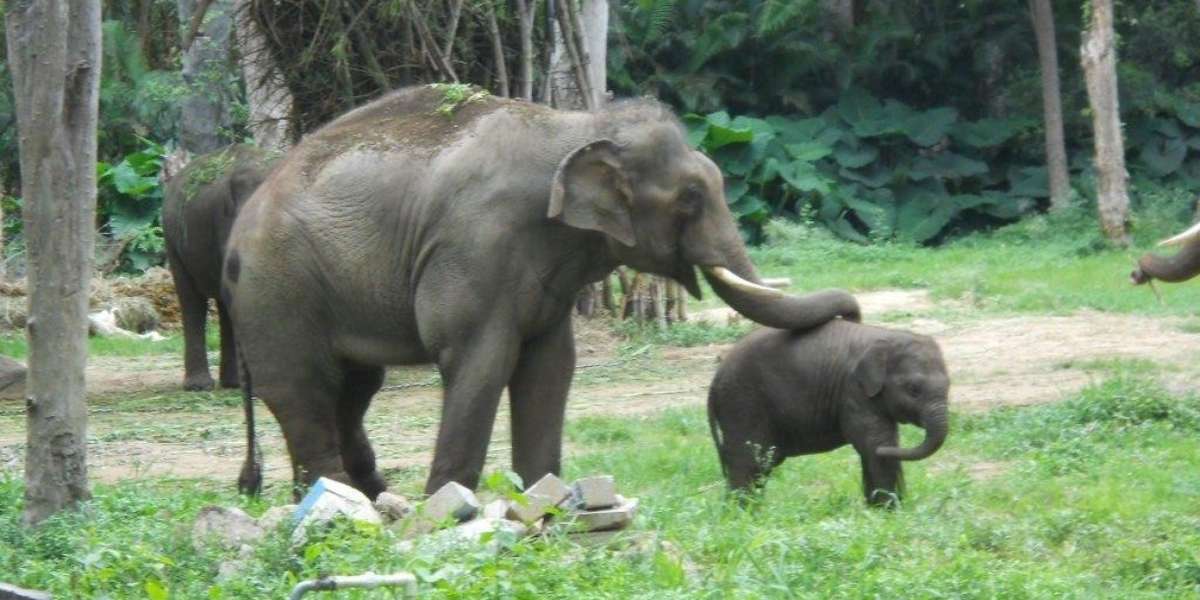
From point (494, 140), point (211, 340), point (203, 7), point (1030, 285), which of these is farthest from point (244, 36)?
point (1030, 285)

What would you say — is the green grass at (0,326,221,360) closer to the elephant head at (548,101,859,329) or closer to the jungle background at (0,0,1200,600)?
the jungle background at (0,0,1200,600)

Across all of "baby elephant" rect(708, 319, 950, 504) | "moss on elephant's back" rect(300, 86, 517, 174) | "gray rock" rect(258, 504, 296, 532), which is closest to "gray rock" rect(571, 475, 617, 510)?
"gray rock" rect(258, 504, 296, 532)

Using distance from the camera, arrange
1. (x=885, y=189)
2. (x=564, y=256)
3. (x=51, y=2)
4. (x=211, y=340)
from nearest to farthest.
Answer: (x=51, y=2) → (x=564, y=256) → (x=211, y=340) → (x=885, y=189)

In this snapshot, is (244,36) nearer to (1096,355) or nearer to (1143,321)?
(1096,355)

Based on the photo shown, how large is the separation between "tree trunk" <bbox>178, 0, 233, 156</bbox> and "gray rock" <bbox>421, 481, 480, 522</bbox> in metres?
6.72

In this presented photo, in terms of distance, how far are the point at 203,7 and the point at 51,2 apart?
527 centimetres

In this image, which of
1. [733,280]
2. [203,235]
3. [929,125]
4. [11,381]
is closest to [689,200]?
[733,280]

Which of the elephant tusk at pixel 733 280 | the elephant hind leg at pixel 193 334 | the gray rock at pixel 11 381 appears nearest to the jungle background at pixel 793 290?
the elephant hind leg at pixel 193 334

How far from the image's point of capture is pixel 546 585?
5.93m

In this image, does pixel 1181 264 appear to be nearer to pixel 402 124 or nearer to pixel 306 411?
pixel 402 124

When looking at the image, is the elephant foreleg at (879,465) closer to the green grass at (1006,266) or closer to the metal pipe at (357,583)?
the metal pipe at (357,583)

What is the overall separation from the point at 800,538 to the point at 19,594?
8.57ft

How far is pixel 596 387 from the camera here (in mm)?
13023

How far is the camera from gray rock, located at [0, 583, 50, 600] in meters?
6.04
